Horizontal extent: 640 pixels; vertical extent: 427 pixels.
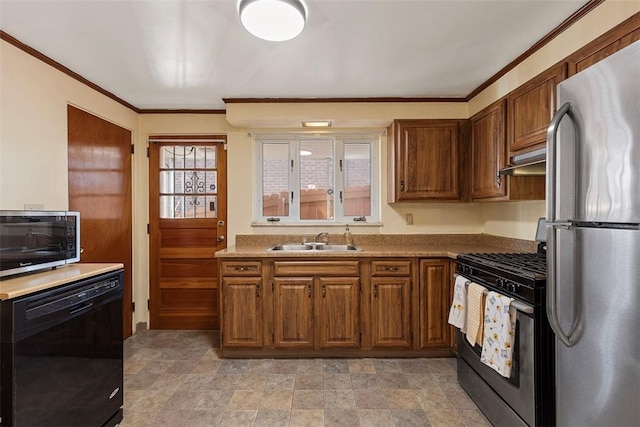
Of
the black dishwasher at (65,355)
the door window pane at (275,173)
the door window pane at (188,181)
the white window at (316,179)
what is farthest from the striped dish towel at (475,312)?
the door window pane at (188,181)

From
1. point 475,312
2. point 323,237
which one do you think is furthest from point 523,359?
point 323,237

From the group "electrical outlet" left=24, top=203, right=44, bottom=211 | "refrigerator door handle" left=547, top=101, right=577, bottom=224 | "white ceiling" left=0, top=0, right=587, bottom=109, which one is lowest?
"electrical outlet" left=24, top=203, right=44, bottom=211

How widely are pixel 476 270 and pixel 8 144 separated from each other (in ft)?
10.1

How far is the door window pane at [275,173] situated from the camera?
11.0 feet

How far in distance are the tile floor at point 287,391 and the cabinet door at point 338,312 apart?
0.18 metres

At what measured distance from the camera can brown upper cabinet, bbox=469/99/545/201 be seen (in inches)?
94.1

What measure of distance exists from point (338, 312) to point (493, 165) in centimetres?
177

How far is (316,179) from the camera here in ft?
11.1

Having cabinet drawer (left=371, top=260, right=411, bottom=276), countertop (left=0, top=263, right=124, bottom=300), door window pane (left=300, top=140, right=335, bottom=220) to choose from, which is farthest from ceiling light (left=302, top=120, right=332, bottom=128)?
countertop (left=0, top=263, right=124, bottom=300)

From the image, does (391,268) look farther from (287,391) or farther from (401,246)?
(287,391)

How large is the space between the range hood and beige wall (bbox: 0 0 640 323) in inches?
13.7

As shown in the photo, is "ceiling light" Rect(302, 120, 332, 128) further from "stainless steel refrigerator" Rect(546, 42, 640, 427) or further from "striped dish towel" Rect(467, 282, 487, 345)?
"stainless steel refrigerator" Rect(546, 42, 640, 427)

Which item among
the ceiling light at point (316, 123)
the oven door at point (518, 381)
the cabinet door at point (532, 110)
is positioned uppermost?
the ceiling light at point (316, 123)

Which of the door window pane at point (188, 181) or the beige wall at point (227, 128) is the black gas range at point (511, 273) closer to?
the beige wall at point (227, 128)
